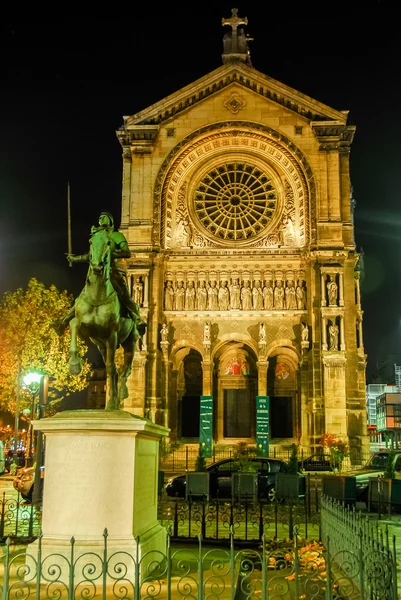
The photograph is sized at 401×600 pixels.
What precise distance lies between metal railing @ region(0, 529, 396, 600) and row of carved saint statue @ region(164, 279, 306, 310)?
25.2m

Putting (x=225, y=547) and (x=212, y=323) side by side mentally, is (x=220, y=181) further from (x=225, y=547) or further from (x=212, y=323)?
(x=225, y=547)

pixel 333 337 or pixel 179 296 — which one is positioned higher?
pixel 179 296

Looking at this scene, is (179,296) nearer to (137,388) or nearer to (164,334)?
(164,334)

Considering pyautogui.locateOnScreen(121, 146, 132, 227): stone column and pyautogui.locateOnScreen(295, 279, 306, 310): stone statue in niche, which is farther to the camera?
pyautogui.locateOnScreen(121, 146, 132, 227): stone column

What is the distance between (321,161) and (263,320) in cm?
935

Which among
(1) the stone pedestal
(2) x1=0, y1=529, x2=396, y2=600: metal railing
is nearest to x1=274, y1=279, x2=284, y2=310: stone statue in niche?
(2) x1=0, y1=529, x2=396, y2=600: metal railing

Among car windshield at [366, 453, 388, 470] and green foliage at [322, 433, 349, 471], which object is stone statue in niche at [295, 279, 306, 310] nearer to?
green foliage at [322, 433, 349, 471]

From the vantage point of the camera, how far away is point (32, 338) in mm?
36000

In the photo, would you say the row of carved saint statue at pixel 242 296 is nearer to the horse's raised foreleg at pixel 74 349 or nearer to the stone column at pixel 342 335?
the stone column at pixel 342 335

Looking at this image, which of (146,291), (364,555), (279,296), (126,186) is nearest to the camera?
(364,555)

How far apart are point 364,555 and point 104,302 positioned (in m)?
5.30

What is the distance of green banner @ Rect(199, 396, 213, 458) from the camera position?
110 feet

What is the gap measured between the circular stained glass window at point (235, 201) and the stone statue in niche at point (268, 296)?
3410mm

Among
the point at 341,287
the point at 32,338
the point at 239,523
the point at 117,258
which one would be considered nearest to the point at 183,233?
the point at 341,287
